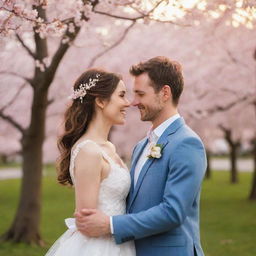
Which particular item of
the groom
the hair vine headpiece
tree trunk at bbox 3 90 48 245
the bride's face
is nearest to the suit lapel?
the groom

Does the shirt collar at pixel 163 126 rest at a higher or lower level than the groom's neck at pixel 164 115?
lower

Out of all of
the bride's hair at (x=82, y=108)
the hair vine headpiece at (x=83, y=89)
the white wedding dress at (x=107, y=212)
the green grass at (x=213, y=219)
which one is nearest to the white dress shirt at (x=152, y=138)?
the white wedding dress at (x=107, y=212)

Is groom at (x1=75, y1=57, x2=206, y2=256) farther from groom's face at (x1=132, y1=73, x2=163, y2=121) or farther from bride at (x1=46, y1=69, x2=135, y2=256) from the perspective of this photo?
bride at (x1=46, y1=69, x2=135, y2=256)

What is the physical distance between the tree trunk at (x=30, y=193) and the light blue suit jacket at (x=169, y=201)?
254 inches

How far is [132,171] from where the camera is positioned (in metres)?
4.13

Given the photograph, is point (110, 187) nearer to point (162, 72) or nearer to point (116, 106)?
point (116, 106)

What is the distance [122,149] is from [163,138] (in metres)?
24.9

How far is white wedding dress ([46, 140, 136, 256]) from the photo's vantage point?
381 cm

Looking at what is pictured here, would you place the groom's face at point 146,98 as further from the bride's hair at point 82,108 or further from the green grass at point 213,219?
the green grass at point 213,219

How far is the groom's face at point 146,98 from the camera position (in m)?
3.78

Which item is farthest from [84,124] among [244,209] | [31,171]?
[244,209]

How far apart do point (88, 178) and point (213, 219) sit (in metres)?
10.8

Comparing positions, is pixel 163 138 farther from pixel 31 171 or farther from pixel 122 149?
pixel 122 149

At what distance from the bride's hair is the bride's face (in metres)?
0.03
